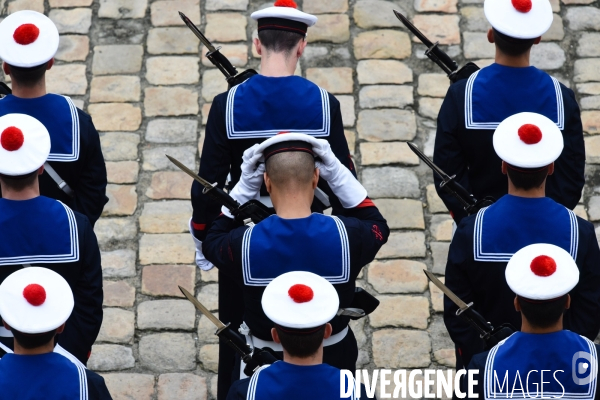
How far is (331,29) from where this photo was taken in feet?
25.9

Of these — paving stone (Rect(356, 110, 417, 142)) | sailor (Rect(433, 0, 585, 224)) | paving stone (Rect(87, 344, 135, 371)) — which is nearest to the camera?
sailor (Rect(433, 0, 585, 224))

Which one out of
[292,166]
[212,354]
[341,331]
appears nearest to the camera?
[292,166]

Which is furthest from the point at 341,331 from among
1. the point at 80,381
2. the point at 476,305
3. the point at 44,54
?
the point at 44,54

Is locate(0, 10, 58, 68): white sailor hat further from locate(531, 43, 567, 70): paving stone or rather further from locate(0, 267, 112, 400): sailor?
locate(531, 43, 567, 70): paving stone

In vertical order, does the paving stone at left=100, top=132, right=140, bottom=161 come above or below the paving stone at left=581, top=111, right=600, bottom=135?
below

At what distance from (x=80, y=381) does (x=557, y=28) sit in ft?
17.0

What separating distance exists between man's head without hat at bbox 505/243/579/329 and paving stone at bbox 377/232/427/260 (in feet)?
8.06

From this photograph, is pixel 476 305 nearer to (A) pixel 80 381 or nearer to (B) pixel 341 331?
(B) pixel 341 331

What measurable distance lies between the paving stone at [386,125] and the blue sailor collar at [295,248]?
2953 mm

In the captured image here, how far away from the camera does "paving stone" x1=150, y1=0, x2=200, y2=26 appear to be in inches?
315

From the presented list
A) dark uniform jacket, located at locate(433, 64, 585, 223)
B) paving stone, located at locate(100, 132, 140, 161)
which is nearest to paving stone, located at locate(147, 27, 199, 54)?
paving stone, located at locate(100, 132, 140, 161)

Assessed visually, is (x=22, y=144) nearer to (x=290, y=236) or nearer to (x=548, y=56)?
(x=290, y=236)

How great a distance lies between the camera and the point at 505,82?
5.20 meters

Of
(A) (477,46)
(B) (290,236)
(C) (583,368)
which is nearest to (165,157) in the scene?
(A) (477,46)
